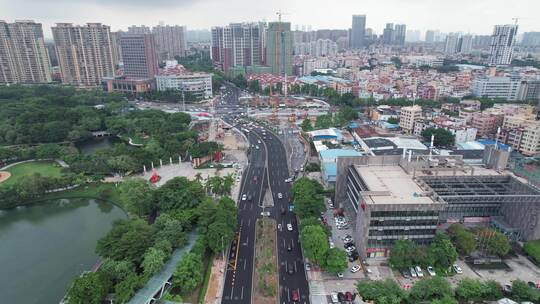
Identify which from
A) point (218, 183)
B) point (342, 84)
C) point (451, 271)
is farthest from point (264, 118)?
point (451, 271)

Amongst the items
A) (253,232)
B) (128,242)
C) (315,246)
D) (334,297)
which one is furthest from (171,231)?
(334,297)

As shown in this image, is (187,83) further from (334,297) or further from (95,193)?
(334,297)

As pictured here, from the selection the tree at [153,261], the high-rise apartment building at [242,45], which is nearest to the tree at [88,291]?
the tree at [153,261]

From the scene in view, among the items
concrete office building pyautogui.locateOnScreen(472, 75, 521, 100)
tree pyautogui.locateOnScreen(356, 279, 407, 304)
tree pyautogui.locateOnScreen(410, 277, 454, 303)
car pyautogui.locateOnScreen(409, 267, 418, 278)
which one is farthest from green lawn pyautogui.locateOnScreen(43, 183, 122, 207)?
concrete office building pyautogui.locateOnScreen(472, 75, 521, 100)

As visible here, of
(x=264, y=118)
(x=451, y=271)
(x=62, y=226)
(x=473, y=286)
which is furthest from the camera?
(x=264, y=118)

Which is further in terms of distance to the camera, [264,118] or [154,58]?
[154,58]

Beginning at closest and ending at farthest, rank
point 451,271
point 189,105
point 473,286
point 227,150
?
point 473,286, point 451,271, point 227,150, point 189,105

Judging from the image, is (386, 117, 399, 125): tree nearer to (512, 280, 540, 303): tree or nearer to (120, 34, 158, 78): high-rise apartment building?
(512, 280, 540, 303): tree

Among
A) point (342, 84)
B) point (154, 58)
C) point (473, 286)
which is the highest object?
point (154, 58)

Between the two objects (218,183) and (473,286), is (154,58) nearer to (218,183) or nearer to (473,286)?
(218,183)
